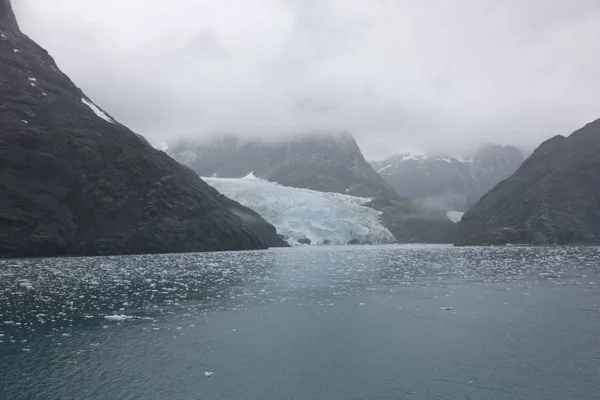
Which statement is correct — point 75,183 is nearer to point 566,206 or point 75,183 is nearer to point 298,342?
point 298,342

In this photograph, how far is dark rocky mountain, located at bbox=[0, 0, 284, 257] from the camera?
322 ft

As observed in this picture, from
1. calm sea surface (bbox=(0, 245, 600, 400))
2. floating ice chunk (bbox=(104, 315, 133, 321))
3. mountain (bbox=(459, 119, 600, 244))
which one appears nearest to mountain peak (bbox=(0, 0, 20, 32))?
calm sea surface (bbox=(0, 245, 600, 400))

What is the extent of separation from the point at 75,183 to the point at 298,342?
99.3 m

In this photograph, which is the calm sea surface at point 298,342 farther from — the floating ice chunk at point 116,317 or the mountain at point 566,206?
the mountain at point 566,206

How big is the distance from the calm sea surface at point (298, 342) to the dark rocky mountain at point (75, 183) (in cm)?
5492

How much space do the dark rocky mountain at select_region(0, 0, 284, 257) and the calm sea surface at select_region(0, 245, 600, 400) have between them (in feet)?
180

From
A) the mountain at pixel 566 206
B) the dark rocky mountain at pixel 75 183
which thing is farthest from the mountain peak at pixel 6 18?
the mountain at pixel 566 206

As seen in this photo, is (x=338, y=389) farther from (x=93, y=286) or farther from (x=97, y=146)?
(x=97, y=146)

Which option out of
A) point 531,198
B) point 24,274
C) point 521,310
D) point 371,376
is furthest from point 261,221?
point 371,376

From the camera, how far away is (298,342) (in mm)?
27000

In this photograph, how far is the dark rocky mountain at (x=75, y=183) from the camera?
98.1m

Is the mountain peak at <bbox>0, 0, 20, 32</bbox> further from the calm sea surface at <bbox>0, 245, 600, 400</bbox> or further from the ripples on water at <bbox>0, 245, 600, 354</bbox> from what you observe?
the calm sea surface at <bbox>0, 245, 600, 400</bbox>

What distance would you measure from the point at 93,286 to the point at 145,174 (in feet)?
276

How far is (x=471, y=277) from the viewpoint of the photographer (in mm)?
59062
